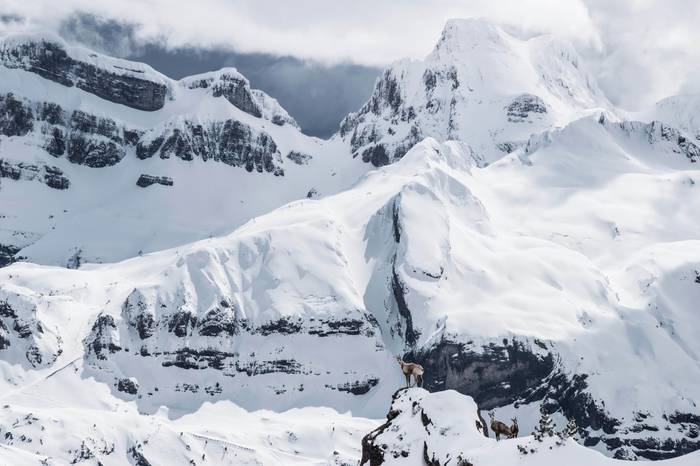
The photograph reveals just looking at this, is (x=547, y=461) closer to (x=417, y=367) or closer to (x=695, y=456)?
(x=695, y=456)

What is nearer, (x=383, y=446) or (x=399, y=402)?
(x=383, y=446)

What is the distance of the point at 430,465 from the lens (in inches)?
2180

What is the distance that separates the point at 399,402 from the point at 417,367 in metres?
3.25

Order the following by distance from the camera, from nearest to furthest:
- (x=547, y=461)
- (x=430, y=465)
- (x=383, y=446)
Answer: (x=547, y=461) < (x=430, y=465) < (x=383, y=446)

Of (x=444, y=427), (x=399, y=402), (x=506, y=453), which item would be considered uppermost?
(x=506, y=453)

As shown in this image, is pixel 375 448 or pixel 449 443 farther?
pixel 375 448

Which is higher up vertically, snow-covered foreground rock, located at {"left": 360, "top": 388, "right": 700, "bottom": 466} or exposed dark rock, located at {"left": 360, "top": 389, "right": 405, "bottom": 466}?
snow-covered foreground rock, located at {"left": 360, "top": 388, "right": 700, "bottom": 466}

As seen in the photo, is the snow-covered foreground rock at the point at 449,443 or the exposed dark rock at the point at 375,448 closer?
the snow-covered foreground rock at the point at 449,443

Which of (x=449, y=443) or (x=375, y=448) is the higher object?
(x=449, y=443)

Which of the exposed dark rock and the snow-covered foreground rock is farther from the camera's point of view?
the exposed dark rock

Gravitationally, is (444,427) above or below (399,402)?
above

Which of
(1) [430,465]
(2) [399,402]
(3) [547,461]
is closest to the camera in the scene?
(3) [547,461]

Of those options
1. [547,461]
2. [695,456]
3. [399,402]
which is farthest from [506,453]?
[399,402]

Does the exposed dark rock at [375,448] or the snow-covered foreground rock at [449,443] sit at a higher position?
the snow-covered foreground rock at [449,443]
